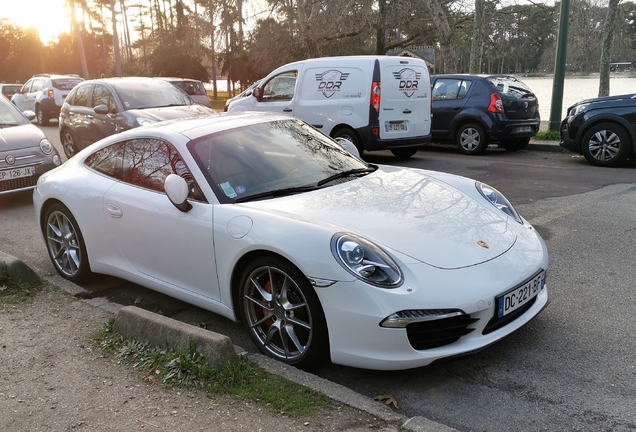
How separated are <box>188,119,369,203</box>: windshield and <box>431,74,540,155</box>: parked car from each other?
7645 millimetres

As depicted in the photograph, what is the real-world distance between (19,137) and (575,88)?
88.0 feet

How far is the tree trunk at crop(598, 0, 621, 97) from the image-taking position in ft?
46.2

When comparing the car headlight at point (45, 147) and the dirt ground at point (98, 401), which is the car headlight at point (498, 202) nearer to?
the dirt ground at point (98, 401)

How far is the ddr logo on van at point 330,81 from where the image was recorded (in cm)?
1066

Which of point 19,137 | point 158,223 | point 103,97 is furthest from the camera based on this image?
point 103,97

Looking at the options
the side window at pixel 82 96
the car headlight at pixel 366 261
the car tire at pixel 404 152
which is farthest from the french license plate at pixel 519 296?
the side window at pixel 82 96

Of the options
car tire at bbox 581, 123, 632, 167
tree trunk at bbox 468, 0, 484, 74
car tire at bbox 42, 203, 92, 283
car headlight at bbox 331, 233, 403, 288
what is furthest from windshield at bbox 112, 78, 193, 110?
tree trunk at bbox 468, 0, 484, 74

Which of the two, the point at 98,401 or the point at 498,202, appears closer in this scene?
the point at 98,401

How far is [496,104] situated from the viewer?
37.7ft

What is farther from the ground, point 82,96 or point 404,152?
point 82,96

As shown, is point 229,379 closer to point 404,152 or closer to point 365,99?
point 365,99

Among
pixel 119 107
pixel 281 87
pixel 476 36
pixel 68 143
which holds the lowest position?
pixel 68 143

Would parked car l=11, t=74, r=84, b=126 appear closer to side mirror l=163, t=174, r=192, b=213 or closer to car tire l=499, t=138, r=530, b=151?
car tire l=499, t=138, r=530, b=151

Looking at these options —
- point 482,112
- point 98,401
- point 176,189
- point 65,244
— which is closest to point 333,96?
point 482,112
